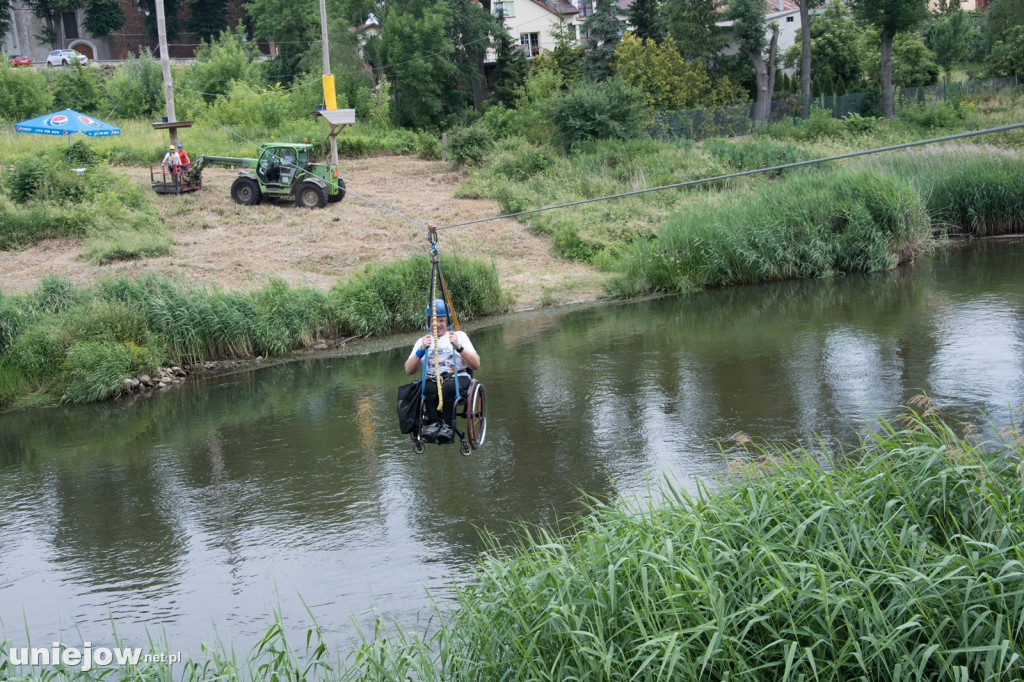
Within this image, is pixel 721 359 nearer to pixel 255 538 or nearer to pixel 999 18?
pixel 255 538

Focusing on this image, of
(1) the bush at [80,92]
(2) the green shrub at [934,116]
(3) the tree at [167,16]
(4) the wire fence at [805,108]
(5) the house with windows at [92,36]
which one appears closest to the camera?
(2) the green shrub at [934,116]

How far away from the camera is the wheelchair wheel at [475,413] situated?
9.65 metres

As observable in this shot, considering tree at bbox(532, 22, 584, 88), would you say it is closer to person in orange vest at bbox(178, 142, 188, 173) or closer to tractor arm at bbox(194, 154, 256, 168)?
tractor arm at bbox(194, 154, 256, 168)

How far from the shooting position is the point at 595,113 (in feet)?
114

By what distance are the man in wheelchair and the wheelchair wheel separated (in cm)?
10

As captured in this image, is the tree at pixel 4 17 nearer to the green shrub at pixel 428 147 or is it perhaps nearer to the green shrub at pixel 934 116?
the green shrub at pixel 428 147

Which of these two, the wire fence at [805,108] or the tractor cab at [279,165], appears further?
the wire fence at [805,108]

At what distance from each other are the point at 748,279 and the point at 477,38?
2629cm

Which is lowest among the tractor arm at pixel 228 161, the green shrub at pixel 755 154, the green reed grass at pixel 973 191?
the green reed grass at pixel 973 191

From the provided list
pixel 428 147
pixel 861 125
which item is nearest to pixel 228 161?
pixel 428 147

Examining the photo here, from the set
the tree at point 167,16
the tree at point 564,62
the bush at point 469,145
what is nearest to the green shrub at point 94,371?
the bush at point 469,145

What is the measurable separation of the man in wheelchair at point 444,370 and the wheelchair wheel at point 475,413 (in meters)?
0.10

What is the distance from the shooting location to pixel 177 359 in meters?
18.7

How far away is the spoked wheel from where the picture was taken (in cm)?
965
